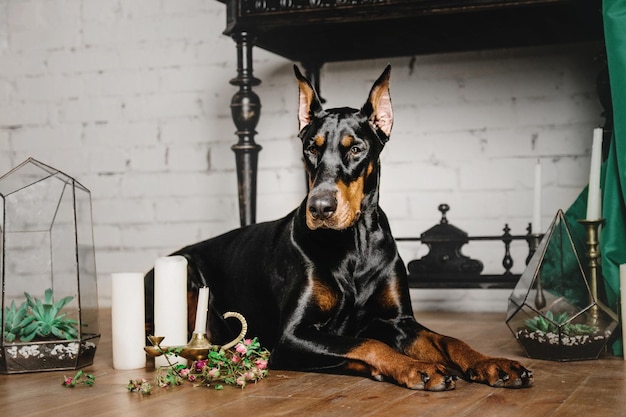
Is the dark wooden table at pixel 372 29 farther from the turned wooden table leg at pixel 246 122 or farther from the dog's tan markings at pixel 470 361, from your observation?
the dog's tan markings at pixel 470 361

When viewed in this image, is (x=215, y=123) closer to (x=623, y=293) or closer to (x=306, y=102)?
(x=306, y=102)

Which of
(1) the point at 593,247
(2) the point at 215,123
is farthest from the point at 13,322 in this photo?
(2) the point at 215,123

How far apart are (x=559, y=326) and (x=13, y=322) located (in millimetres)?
1462

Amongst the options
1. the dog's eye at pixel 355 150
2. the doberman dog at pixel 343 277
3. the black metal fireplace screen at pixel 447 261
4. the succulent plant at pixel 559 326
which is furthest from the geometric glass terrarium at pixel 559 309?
the black metal fireplace screen at pixel 447 261

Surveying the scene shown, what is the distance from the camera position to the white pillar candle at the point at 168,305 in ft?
7.40

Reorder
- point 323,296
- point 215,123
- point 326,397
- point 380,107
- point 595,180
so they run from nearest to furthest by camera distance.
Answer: point 326,397 < point 323,296 < point 380,107 < point 595,180 < point 215,123

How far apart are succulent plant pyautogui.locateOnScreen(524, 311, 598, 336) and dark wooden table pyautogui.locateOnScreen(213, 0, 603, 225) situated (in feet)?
3.38

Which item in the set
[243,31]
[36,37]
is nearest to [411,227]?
[243,31]

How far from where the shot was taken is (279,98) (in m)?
3.90

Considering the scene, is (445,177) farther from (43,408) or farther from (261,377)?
(43,408)

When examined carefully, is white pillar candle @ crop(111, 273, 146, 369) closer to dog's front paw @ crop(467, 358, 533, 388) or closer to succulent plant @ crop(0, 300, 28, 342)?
succulent plant @ crop(0, 300, 28, 342)

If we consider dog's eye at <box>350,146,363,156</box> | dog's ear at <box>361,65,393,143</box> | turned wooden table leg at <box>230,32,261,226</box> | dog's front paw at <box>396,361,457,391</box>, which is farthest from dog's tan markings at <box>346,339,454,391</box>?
turned wooden table leg at <box>230,32,261,226</box>

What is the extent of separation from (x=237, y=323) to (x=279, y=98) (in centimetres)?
158

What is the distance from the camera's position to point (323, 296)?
84.2 inches
